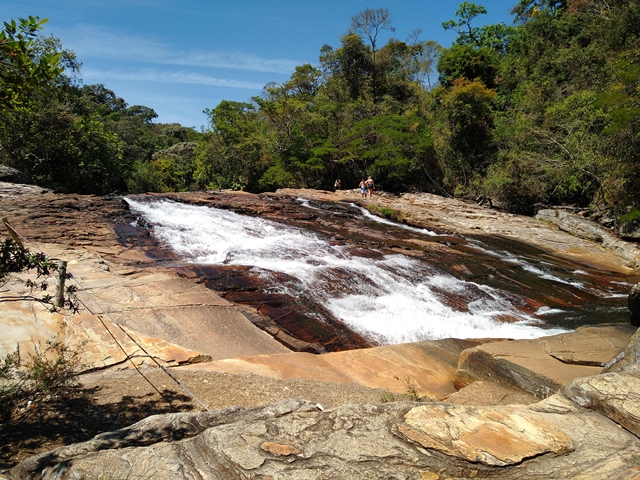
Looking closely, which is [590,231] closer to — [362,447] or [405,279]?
[405,279]

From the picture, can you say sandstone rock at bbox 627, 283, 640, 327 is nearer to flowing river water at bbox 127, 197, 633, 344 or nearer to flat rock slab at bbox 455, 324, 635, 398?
flat rock slab at bbox 455, 324, 635, 398

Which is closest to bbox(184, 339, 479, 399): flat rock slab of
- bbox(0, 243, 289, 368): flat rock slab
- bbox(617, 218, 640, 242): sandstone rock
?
bbox(0, 243, 289, 368): flat rock slab

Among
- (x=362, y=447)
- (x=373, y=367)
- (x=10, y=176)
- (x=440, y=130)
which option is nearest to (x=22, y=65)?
(x=362, y=447)

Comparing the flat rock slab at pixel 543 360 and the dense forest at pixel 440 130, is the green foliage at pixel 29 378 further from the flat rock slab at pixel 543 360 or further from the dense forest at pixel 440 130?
the dense forest at pixel 440 130

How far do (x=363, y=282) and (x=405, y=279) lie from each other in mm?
1203

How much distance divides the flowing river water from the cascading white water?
0.08 feet

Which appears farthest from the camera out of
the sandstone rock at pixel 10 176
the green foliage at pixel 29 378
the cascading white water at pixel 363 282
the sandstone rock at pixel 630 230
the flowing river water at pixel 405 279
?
the sandstone rock at pixel 10 176

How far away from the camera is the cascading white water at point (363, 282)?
24.3ft

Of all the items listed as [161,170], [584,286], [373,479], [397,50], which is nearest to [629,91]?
[584,286]

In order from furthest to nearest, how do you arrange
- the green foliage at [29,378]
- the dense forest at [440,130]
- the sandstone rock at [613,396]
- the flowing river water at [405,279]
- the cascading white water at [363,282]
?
the dense forest at [440,130]
the flowing river water at [405,279]
the cascading white water at [363,282]
the green foliage at [29,378]
the sandstone rock at [613,396]

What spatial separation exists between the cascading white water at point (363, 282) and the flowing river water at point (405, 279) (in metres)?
0.03

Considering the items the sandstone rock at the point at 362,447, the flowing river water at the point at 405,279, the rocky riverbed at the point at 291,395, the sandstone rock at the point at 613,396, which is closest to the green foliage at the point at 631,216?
the flowing river water at the point at 405,279

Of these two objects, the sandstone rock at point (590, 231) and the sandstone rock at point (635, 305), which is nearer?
the sandstone rock at point (635, 305)

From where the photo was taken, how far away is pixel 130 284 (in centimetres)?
677
